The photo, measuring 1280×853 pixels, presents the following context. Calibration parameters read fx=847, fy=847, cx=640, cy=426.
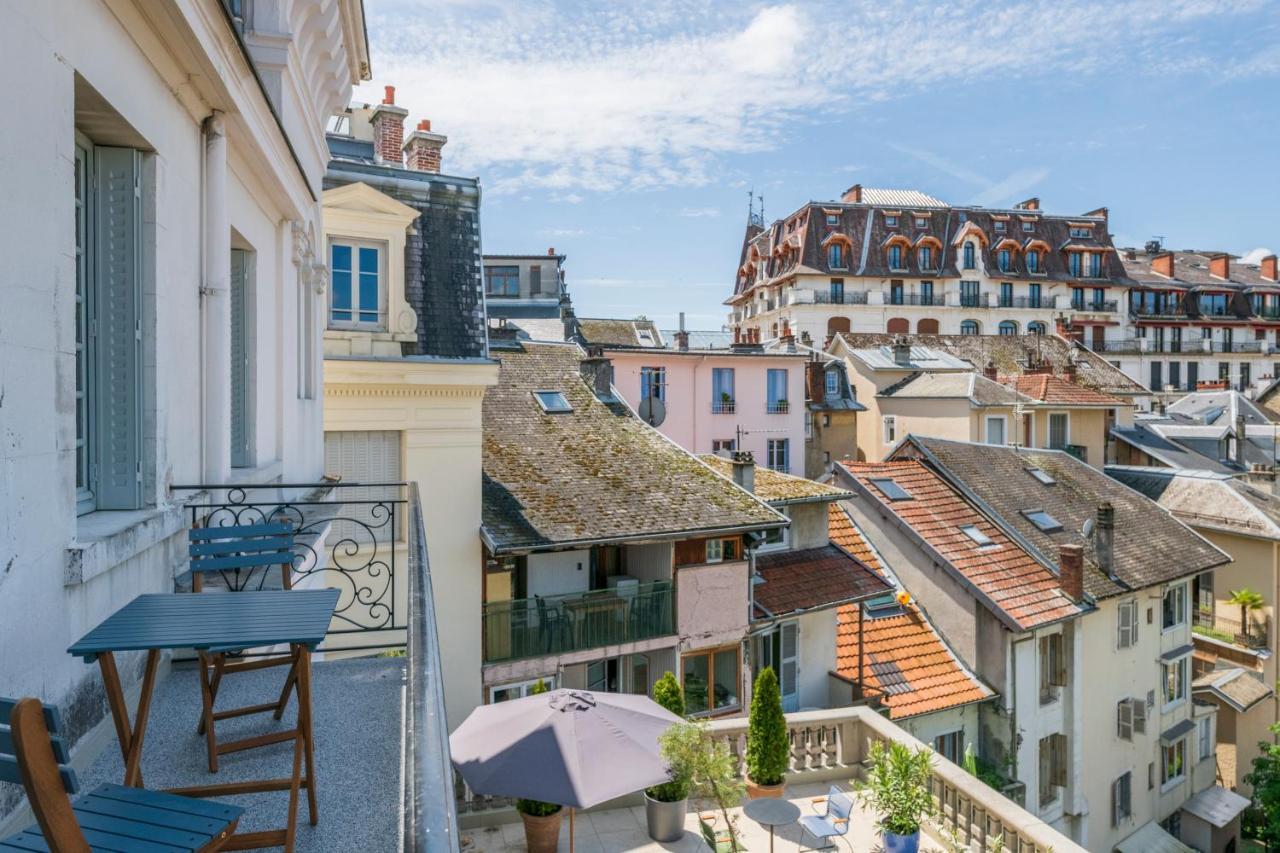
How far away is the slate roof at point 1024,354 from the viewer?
43125mm

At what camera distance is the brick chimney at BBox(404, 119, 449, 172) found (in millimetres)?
18953

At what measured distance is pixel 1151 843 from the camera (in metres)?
21.9

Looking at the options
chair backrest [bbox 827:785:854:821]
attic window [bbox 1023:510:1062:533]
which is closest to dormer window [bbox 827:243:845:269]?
attic window [bbox 1023:510:1062:533]

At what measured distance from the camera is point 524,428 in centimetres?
1748

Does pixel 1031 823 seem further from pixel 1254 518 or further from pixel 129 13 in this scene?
pixel 1254 518

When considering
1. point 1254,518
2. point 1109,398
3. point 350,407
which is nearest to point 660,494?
point 350,407

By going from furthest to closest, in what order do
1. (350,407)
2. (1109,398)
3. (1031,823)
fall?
(1109,398), (350,407), (1031,823)

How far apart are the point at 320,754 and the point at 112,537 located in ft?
4.75

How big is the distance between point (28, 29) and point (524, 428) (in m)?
14.3

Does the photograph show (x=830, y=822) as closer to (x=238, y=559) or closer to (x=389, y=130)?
(x=238, y=559)

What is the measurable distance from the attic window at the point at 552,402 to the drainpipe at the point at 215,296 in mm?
12230

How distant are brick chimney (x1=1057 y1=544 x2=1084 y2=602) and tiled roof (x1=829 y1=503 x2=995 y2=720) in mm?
3268

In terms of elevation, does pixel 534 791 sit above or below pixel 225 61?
below

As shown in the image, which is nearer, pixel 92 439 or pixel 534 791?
pixel 92 439
